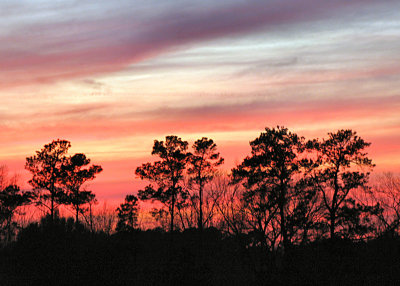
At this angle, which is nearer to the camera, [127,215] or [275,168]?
[275,168]

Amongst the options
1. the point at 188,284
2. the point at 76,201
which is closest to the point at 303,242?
the point at 188,284

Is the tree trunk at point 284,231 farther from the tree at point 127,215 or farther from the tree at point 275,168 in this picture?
the tree at point 127,215

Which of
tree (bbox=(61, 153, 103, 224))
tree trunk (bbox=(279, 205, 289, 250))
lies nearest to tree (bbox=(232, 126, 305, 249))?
tree trunk (bbox=(279, 205, 289, 250))

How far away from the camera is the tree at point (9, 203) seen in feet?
221

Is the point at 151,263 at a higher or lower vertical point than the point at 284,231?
lower

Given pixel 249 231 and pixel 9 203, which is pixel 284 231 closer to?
pixel 249 231

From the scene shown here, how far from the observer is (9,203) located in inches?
2731

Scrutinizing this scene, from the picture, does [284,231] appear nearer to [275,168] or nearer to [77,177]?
[275,168]

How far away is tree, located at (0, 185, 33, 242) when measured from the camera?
6731cm

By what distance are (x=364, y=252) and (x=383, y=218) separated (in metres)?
4.98

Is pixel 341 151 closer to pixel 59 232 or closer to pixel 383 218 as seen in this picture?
pixel 383 218

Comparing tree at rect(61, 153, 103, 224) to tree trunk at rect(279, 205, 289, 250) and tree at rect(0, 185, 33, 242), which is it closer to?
tree at rect(0, 185, 33, 242)

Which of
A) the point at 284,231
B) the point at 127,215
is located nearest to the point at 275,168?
the point at 284,231

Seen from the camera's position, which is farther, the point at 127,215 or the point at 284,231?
the point at 127,215
